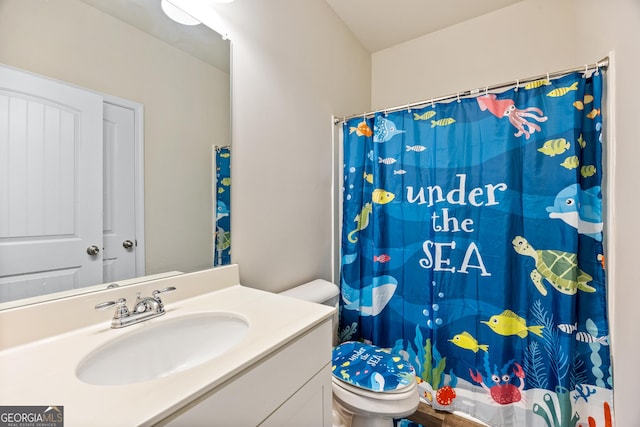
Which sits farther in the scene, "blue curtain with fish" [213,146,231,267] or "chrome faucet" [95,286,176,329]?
"blue curtain with fish" [213,146,231,267]

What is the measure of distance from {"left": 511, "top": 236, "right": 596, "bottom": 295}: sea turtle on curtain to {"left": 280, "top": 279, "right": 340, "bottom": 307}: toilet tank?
983 millimetres

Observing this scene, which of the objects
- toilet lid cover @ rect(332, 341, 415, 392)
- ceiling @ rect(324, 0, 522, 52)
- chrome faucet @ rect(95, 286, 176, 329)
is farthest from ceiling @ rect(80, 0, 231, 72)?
toilet lid cover @ rect(332, 341, 415, 392)

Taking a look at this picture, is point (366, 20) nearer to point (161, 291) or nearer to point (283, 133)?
point (283, 133)

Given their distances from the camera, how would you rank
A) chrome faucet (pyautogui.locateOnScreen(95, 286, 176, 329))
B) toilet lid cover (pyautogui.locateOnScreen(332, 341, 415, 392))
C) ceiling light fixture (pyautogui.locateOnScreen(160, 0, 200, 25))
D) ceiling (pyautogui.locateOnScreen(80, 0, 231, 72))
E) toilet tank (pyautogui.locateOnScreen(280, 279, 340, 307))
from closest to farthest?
1. chrome faucet (pyautogui.locateOnScreen(95, 286, 176, 329))
2. ceiling (pyautogui.locateOnScreen(80, 0, 231, 72))
3. ceiling light fixture (pyautogui.locateOnScreen(160, 0, 200, 25))
4. toilet lid cover (pyautogui.locateOnScreen(332, 341, 415, 392))
5. toilet tank (pyautogui.locateOnScreen(280, 279, 340, 307))

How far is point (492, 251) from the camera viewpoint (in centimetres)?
135

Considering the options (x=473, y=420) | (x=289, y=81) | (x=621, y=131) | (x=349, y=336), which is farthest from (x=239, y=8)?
(x=473, y=420)

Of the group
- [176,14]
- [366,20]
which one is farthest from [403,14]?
[176,14]

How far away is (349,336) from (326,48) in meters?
1.90

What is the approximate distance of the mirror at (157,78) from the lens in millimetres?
711

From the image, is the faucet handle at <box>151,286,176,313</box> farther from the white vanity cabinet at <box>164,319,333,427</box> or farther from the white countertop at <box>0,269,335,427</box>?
the white vanity cabinet at <box>164,319,333,427</box>

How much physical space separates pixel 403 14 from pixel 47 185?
2176 millimetres

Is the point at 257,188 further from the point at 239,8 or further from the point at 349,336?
the point at 349,336

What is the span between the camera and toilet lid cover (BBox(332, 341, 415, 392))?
1.11 metres

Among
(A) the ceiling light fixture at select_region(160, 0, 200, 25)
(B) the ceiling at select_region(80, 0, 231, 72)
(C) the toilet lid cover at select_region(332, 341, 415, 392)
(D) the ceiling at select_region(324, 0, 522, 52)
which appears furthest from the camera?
(D) the ceiling at select_region(324, 0, 522, 52)
